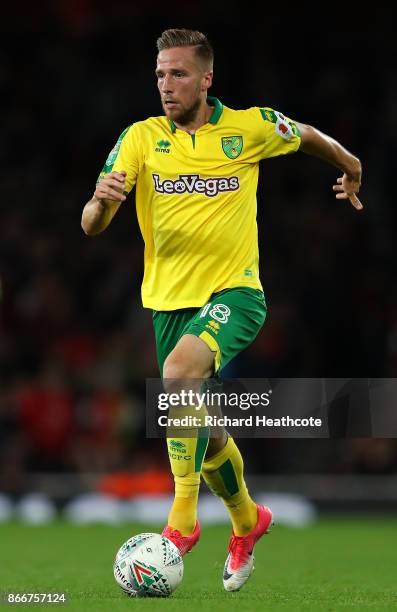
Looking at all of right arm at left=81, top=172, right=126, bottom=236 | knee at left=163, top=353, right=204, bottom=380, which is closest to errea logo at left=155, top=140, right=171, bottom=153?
right arm at left=81, top=172, right=126, bottom=236

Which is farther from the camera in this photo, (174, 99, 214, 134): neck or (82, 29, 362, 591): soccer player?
(174, 99, 214, 134): neck

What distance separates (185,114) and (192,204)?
17.1 inches

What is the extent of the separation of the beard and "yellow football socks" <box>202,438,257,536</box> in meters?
1.55

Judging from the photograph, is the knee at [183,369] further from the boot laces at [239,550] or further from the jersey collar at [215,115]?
the jersey collar at [215,115]

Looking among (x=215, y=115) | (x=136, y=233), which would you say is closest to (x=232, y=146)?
(x=215, y=115)

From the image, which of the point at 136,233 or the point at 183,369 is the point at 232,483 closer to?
the point at 183,369

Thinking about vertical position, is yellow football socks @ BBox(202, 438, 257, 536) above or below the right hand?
below

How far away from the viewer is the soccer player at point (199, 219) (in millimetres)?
6102

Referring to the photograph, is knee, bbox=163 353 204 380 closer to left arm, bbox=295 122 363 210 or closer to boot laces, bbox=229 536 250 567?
boot laces, bbox=229 536 250 567

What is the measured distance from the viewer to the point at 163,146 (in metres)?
6.29

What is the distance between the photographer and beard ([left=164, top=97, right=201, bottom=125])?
6230 mm

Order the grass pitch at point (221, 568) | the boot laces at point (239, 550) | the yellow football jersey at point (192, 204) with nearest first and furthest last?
1. the grass pitch at point (221, 568)
2. the yellow football jersey at point (192, 204)
3. the boot laces at point (239, 550)

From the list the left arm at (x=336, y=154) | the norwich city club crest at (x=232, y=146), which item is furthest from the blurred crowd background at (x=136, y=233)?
the norwich city club crest at (x=232, y=146)

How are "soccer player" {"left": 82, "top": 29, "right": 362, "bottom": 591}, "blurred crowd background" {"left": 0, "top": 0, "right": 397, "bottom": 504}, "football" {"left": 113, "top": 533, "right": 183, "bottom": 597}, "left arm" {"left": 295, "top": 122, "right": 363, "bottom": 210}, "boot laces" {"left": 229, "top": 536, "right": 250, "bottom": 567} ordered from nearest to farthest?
"football" {"left": 113, "top": 533, "right": 183, "bottom": 597} → "soccer player" {"left": 82, "top": 29, "right": 362, "bottom": 591} → "boot laces" {"left": 229, "top": 536, "right": 250, "bottom": 567} → "left arm" {"left": 295, "top": 122, "right": 363, "bottom": 210} → "blurred crowd background" {"left": 0, "top": 0, "right": 397, "bottom": 504}
